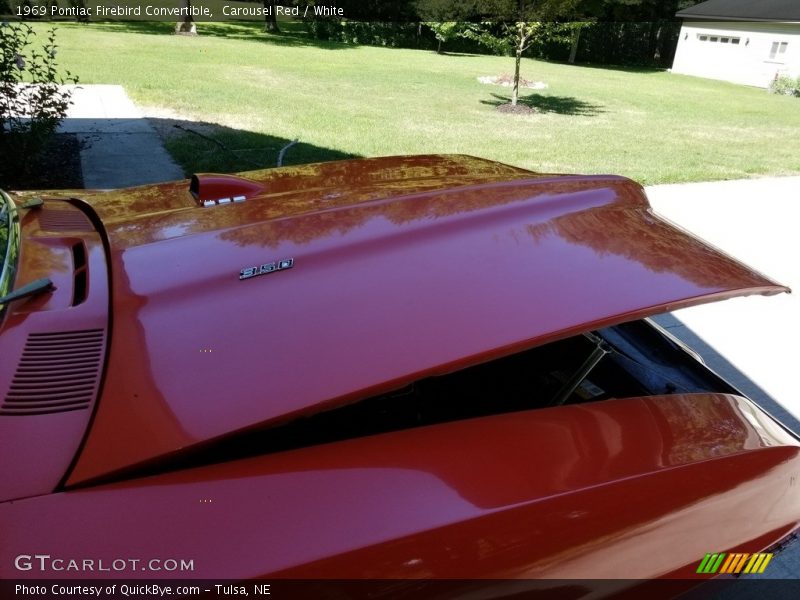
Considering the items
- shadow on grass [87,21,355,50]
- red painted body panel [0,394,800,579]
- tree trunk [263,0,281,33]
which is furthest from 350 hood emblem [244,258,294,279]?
tree trunk [263,0,281,33]

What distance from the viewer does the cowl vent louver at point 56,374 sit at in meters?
1.24

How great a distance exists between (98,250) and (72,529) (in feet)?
3.02

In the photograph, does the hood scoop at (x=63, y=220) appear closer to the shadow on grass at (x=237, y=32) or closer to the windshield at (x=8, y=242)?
the windshield at (x=8, y=242)

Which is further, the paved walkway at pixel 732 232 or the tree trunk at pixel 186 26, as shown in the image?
the tree trunk at pixel 186 26

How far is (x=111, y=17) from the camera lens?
103ft

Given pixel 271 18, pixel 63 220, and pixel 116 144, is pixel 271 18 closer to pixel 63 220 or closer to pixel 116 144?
pixel 116 144

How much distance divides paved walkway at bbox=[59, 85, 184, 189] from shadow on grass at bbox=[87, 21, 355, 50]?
16.7 meters

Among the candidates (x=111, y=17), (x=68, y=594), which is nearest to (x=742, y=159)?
(x=68, y=594)

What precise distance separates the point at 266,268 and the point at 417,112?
11009 millimetres

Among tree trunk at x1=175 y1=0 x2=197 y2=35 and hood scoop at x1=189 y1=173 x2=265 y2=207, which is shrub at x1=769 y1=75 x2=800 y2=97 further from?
hood scoop at x1=189 y1=173 x2=265 y2=207

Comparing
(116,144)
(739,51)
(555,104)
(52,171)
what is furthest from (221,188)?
(739,51)

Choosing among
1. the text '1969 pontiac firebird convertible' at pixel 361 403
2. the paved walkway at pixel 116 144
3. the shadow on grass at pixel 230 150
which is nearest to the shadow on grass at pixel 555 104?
the shadow on grass at pixel 230 150

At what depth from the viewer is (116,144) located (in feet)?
25.0

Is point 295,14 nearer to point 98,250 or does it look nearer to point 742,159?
point 742,159
